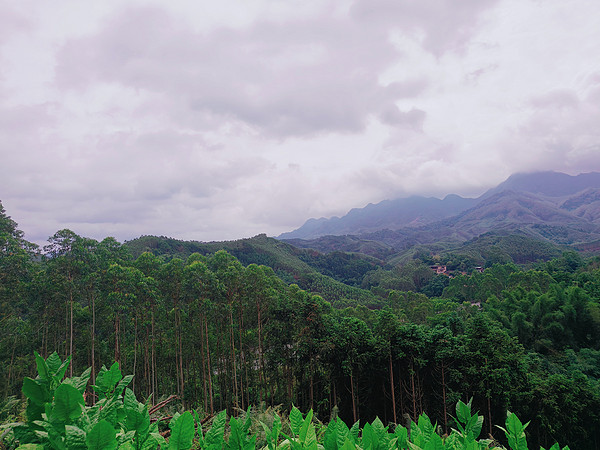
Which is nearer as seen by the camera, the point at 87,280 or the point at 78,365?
the point at 87,280

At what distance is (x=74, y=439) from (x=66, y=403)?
7.2 inches

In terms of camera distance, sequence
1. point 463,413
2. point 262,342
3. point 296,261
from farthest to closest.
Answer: point 296,261
point 262,342
point 463,413

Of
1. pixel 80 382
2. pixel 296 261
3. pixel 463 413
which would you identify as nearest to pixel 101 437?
pixel 80 382

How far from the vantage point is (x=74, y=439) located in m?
1.18

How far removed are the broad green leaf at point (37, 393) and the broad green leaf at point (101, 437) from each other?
66 cm

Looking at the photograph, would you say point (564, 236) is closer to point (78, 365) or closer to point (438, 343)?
point (438, 343)

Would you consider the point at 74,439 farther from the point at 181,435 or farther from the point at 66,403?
the point at 181,435

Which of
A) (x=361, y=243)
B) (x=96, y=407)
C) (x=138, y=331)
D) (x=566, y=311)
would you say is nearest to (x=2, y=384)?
(x=138, y=331)

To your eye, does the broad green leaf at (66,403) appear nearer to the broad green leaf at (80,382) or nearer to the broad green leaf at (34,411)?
the broad green leaf at (80,382)

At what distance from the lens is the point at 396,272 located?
8788cm

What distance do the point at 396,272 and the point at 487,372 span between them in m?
77.8

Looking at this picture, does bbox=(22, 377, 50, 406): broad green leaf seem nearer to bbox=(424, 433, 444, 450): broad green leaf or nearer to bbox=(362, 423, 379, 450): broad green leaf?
bbox=(362, 423, 379, 450): broad green leaf

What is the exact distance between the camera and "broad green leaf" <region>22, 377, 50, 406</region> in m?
1.50

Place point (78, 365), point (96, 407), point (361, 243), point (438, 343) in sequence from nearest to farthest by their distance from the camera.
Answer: point (96, 407)
point (438, 343)
point (78, 365)
point (361, 243)
